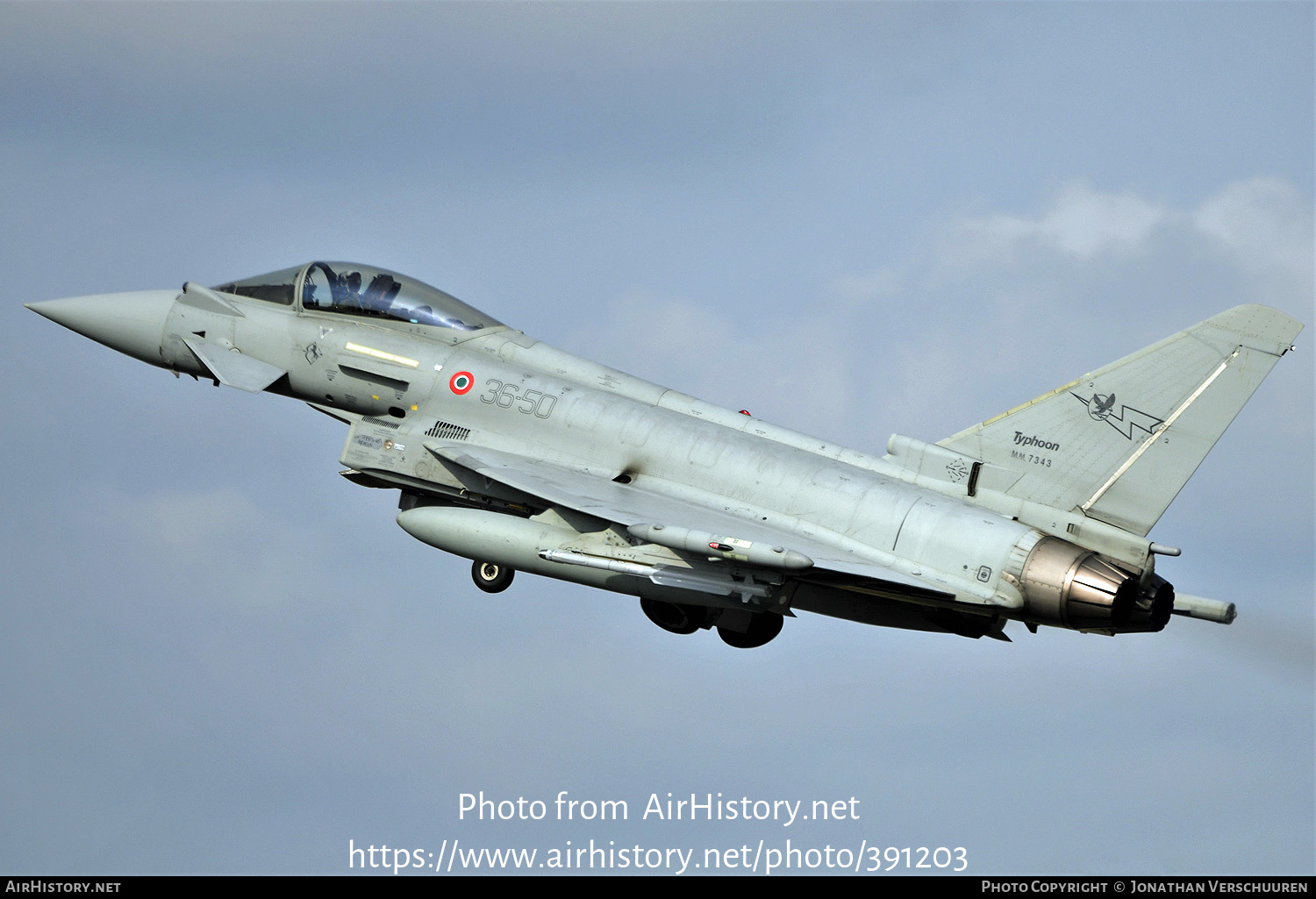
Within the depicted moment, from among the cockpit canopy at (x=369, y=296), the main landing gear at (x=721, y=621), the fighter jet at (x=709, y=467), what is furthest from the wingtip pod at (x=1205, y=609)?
the cockpit canopy at (x=369, y=296)

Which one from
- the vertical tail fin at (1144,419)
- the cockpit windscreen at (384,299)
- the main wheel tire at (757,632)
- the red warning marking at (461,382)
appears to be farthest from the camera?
the cockpit windscreen at (384,299)

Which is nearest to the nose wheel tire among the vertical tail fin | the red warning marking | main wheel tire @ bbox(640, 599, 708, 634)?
main wheel tire @ bbox(640, 599, 708, 634)

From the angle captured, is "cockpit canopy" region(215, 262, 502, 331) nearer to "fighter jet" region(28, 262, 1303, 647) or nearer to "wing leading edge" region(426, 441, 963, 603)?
"fighter jet" region(28, 262, 1303, 647)

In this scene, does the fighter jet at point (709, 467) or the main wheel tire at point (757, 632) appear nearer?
the fighter jet at point (709, 467)

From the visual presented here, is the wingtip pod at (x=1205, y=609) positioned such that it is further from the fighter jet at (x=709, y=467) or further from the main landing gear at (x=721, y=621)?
the main landing gear at (x=721, y=621)

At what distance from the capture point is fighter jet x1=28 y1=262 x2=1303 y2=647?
1755 centimetres

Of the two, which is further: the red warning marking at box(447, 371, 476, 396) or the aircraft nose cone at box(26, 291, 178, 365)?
the aircraft nose cone at box(26, 291, 178, 365)

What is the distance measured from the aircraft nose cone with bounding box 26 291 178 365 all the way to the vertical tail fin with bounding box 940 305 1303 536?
37.0 ft

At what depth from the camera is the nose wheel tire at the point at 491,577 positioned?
64.5ft

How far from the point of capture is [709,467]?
19125 millimetres

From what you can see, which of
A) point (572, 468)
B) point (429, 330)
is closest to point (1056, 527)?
point (572, 468)

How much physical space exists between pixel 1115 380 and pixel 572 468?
651cm

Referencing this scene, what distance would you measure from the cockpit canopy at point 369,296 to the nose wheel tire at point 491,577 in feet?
10.8

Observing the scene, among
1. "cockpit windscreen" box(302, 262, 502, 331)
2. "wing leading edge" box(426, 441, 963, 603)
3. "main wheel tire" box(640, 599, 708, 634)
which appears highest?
"cockpit windscreen" box(302, 262, 502, 331)
